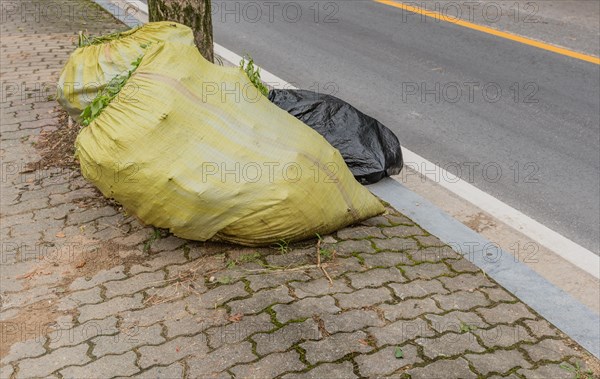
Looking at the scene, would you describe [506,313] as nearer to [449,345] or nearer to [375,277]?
[449,345]

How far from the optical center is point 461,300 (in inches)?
138

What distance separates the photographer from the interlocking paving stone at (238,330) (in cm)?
315

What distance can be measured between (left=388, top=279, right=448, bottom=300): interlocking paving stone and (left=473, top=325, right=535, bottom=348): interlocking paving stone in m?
0.35

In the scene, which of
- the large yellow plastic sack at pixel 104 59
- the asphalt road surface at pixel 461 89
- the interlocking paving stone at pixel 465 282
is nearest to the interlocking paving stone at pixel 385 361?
the interlocking paving stone at pixel 465 282

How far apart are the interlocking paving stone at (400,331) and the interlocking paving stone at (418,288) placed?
0.21 meters

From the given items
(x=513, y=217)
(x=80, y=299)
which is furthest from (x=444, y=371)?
(x=513, y=217)

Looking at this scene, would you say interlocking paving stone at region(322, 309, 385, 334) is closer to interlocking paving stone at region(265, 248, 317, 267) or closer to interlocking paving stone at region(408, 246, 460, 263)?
interlocking paving stone at region(265, 248, 317, 267)

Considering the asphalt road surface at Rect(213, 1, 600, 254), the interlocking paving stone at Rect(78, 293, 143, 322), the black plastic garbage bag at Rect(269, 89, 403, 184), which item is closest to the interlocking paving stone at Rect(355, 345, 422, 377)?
the interlocking paving stone at Rect(78, 293, 143, 322)

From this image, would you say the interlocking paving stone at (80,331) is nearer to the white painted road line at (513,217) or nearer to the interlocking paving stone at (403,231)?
the interlocking paving stone at (403,231)

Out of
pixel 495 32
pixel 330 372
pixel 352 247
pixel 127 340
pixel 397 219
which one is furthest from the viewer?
pixel 495 32

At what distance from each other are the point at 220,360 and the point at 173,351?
23 cm

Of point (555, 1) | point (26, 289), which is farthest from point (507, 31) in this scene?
point (26, 289)

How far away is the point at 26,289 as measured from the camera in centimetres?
359

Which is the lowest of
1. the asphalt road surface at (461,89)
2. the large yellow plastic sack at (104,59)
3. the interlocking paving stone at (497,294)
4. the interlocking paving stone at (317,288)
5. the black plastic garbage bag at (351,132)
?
the asphalt road surface at (461,89)
